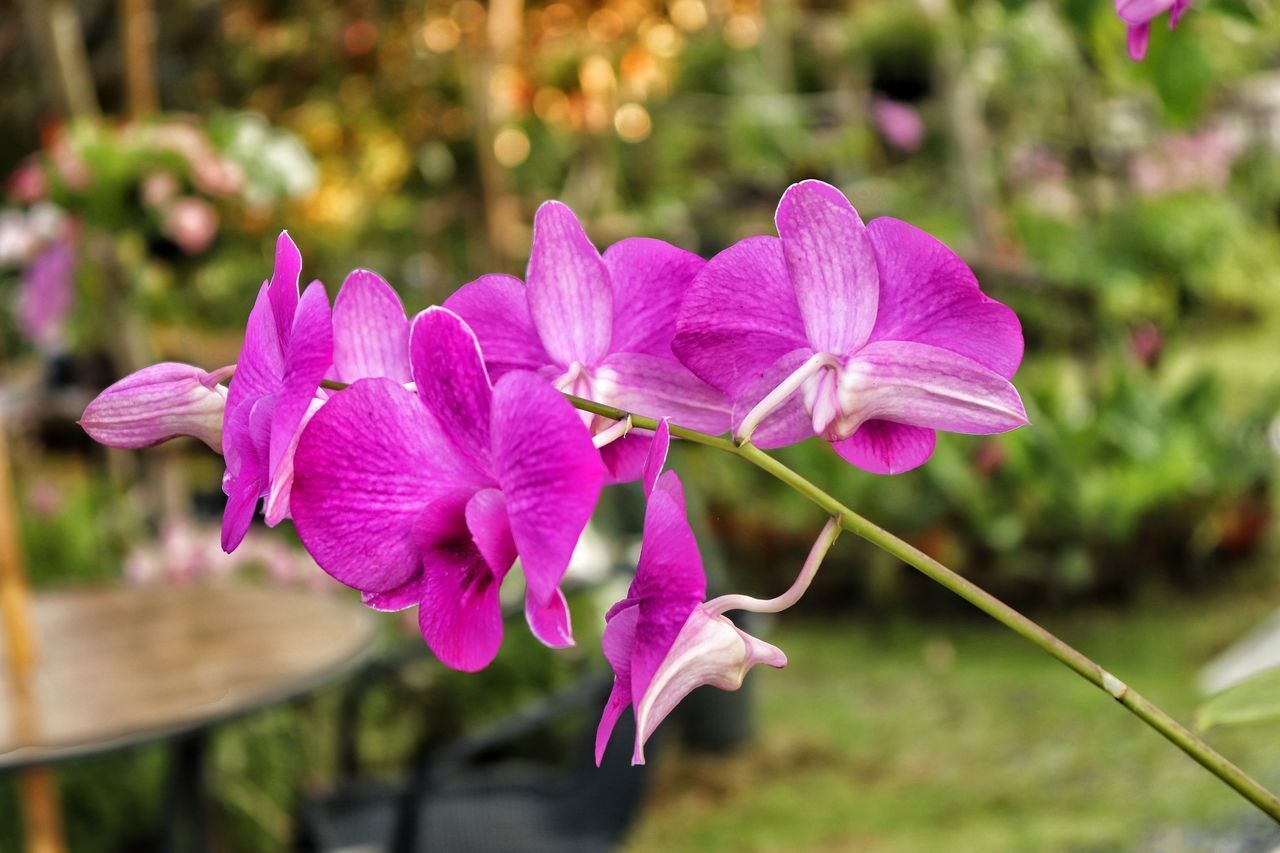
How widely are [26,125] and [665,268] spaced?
592cm

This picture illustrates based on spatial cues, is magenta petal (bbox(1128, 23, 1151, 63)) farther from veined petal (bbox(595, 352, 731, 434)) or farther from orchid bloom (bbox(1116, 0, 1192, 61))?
veined petal (bbox(595, 352, 731, 434))

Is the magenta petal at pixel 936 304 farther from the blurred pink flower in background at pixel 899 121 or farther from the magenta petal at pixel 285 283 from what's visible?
the blurred pink flower in background at pixel 899 121

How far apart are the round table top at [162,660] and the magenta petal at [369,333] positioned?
5.59 ft

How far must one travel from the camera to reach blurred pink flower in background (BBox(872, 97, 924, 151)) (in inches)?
229

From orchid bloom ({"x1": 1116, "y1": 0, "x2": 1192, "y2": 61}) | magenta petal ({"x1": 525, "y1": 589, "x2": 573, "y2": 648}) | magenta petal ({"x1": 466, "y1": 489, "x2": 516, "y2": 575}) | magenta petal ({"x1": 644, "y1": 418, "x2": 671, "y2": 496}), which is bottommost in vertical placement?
magenta petal ({"x1": 525, "y1": 589, "x2": 573, "y2": 648})

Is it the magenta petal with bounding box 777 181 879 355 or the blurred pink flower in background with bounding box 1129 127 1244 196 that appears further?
the blurred pink flower in background with bounding box 1129 127 1244 196

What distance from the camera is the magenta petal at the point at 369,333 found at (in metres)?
0.35

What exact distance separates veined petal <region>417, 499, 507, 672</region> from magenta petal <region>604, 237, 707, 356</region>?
3.3 inches

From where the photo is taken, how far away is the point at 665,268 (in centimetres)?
38

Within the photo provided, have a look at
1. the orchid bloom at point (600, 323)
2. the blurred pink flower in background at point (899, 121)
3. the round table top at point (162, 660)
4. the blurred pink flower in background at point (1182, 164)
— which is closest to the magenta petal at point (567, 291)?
the orchid bloom at point (600, 323)

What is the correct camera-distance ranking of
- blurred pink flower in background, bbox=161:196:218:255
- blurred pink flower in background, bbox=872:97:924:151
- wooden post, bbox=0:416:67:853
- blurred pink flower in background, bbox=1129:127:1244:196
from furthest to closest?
blurred pink flower in background, bbox=1129:127:1244:196
blurred pink flower in background, bbox=872:97:924:151
blurred pink flower in background, bbox=161:196:218:255
wooden post, bbox=0:416:67:853

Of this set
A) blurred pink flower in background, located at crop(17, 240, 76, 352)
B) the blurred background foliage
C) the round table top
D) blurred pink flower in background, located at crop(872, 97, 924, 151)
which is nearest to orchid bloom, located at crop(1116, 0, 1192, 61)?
the round table top

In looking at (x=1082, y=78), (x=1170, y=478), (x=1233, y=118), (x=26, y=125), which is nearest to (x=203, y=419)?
(x=1170, y=478)

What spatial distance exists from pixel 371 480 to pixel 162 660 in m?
2.19
